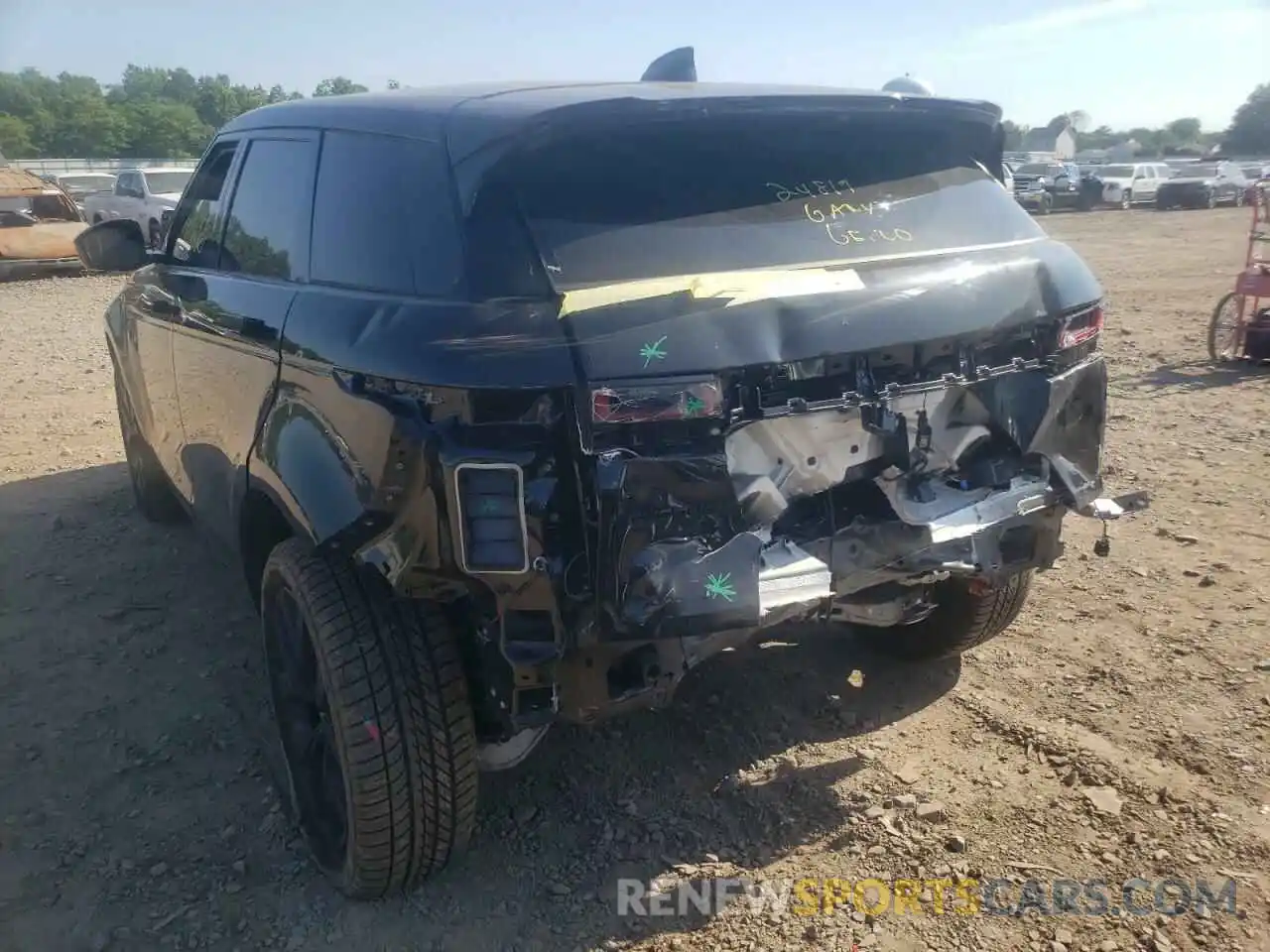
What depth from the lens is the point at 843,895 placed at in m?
2.74

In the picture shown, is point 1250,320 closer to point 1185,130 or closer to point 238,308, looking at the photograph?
point 238,308

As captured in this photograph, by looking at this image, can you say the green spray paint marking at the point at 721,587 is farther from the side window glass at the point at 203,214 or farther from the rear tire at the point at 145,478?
the rear tire at the point at 145,478

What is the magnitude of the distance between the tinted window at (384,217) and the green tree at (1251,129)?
78.5 meters

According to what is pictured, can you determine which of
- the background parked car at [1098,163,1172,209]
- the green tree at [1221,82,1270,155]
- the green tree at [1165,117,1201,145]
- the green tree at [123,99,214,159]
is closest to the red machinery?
the background parked car at [1098,163,1172,209]

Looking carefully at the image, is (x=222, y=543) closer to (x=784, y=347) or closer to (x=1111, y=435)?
(x=784, y=347)

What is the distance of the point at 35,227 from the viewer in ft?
52.3

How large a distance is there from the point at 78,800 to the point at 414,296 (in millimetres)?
2002

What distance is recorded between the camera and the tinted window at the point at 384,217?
2.46 metres

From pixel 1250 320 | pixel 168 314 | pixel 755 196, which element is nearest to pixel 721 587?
pixel 755 196

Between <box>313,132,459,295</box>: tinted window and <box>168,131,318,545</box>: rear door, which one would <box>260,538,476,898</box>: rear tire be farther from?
<box>313,132,459,295</box>: tinted window

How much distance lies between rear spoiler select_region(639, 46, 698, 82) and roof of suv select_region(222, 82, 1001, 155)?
28 cm

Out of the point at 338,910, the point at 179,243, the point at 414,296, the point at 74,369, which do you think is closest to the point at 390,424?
the point at 414,296

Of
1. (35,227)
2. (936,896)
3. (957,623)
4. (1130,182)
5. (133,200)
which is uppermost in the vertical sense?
(1130,182)

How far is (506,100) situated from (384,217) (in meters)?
0.43
